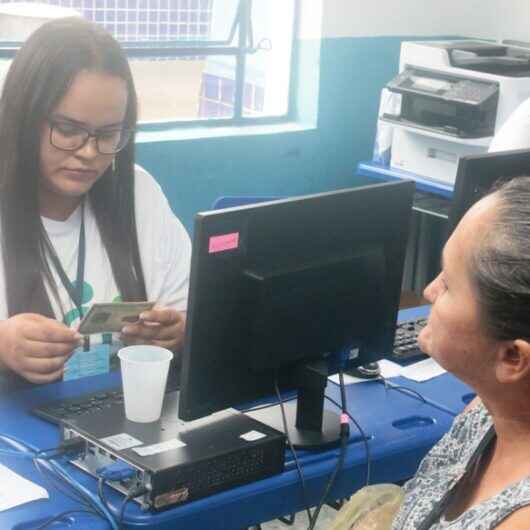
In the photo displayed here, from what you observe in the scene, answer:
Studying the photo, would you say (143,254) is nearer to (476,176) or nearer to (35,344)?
(35,344)

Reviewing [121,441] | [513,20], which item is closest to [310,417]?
[121,441]

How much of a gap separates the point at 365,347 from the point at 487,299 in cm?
60

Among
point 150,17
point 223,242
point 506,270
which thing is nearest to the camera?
point 506,270

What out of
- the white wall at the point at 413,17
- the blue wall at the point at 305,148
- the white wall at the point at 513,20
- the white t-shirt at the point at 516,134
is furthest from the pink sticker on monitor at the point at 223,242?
the white wall at the point at 513,20

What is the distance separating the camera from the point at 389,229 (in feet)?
5.95

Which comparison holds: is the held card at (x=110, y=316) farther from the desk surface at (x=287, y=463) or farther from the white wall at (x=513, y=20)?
the white wall at (x=513, y=20)

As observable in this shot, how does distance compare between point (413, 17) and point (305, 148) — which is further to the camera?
point (413, 17)

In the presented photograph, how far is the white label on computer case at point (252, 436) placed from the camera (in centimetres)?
164

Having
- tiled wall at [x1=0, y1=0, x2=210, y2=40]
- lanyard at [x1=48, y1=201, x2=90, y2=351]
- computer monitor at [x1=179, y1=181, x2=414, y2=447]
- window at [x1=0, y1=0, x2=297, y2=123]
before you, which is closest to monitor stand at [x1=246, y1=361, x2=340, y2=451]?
computer monitor at [x1=179, y1=181, x2=414, y2=447]

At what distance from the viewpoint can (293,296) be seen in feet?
5.47

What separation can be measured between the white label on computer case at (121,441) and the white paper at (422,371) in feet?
2.26

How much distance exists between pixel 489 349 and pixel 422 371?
0.83 m

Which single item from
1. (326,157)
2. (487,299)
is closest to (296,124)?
(326,157)

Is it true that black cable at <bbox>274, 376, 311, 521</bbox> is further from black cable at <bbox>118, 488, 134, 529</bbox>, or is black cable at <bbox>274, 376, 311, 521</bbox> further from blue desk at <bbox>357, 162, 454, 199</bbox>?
blue desk at <bbox>357, 162, 454, 199</bbox>
